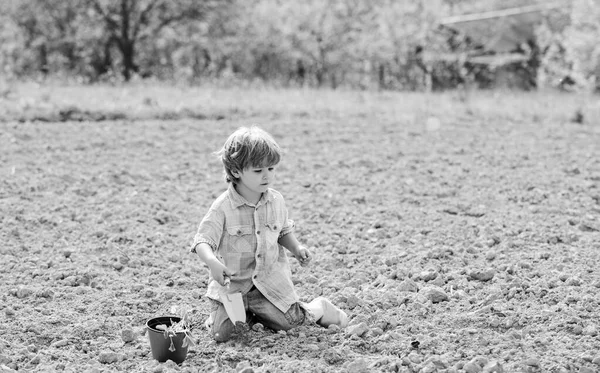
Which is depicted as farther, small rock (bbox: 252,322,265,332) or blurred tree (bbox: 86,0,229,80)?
blurred tree (bbox: 86,0,229,80)

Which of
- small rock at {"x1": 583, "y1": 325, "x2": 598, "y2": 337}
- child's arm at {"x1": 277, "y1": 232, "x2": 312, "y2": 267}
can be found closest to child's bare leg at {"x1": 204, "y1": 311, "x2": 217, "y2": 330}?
child's arm at {"x1": 277, "y1": 232, "x2": 312, "y2": 267}

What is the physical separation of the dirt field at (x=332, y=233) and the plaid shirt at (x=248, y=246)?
222 millimetres

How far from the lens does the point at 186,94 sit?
11.8m

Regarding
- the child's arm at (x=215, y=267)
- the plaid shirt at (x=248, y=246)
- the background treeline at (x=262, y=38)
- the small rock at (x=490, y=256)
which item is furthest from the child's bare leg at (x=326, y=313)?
the background treeline at (x=262, y=38)

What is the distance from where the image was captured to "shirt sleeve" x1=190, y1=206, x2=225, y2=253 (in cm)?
357

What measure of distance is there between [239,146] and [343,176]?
3715 millimetres

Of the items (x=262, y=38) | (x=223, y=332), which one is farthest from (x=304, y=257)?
(x=262, y=38)

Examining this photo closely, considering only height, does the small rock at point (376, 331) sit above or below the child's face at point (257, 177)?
below

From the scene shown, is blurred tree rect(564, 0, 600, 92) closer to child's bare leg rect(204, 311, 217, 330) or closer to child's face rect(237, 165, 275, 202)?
child's face rect(237, 165, 275, 202)

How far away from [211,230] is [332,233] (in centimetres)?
189

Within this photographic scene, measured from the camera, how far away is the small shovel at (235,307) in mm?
3545

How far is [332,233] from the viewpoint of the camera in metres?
5.41

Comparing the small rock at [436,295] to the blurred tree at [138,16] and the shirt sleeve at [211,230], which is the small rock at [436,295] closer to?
the shirt sleeve at [211,230]

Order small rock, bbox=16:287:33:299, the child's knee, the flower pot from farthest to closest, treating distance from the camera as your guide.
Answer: small rock, bbox=16:287:33:299, the child's knee, the flower pot
